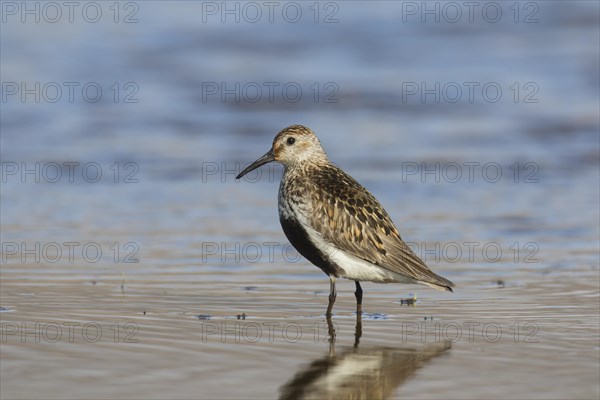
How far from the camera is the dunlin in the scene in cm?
873

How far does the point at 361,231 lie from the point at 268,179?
6437 millimetres

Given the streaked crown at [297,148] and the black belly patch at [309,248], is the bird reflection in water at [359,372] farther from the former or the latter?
the streaked crown at [297,148]

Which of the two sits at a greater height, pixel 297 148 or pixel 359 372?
pixel 297 148

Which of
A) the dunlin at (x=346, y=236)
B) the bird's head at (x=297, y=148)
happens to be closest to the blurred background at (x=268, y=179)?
the dunlin at (x=346, y=236)

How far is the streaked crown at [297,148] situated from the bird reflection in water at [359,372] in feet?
7.49

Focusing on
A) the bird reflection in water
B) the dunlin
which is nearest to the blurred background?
the bird reflection in water

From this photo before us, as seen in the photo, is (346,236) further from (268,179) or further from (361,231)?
(268,179)

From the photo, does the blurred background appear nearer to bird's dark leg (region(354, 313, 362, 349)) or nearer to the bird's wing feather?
bird's dark leg (region(354, 313, 362, 349))

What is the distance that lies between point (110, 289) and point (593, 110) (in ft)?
39.1

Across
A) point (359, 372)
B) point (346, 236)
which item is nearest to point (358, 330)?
point (346, 236)

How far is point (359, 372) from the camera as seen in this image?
681 cm

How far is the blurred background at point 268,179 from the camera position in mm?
7113

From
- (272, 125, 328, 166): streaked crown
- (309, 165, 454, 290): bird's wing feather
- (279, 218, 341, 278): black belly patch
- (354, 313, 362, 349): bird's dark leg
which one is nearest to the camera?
(354, 313, 362, 349): bird's dark leg

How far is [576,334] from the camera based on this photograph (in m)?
7.72
